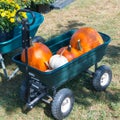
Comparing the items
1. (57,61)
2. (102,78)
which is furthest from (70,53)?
(102,78)

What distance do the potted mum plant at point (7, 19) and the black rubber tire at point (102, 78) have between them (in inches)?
55.8

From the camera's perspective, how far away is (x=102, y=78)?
13.8 feet

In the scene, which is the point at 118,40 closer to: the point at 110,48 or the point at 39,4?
the point at 110,48

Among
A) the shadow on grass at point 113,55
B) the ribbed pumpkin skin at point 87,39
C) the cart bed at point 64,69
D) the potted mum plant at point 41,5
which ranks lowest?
the shadow on grass at point 113,55

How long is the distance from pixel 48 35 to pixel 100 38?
244cm

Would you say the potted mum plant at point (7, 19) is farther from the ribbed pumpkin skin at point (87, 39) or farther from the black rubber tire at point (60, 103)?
the black rubber tire at point (60, 103)

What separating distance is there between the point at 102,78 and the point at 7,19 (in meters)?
1.61

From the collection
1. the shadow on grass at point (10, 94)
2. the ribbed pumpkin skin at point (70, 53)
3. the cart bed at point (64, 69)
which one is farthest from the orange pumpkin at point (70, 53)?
the shadow on grass at point (10, 94)

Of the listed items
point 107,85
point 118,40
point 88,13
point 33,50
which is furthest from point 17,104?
point 88,13

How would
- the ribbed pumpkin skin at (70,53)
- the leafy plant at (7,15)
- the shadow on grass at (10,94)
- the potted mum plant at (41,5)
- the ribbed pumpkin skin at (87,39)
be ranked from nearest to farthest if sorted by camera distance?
1. the ribbed pumpkin skin at (70,53)
2. the ribbed pumpkin skin at (87,39)
3. the shadow on grass at (10,94)
4. the leafy plant at (7,15)
5. the potted mum plant at (41,5)

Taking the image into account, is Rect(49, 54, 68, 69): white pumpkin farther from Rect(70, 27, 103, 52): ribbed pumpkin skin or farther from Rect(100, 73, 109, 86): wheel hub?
Rect(100, 73, 109, 86): wheel hub

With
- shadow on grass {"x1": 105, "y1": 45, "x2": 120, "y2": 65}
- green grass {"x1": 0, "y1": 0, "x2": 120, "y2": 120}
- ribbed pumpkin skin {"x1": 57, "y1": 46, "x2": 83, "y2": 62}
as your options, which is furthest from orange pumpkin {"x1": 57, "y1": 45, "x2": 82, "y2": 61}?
shadow on grass {"x1": 105, "y1": 45, "x2": 120, "y2": 65}

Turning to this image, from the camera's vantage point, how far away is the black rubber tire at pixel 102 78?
4.10m

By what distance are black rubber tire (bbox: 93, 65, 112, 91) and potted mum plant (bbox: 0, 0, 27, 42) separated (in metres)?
1.42
